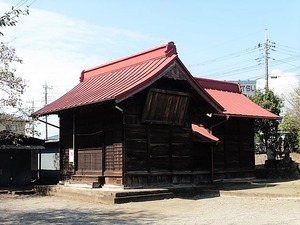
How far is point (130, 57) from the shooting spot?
18.6 meters

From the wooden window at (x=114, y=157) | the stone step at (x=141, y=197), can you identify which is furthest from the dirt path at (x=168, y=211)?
the wooden window at (x=114, y=157)

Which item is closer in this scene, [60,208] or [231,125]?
[60,208]

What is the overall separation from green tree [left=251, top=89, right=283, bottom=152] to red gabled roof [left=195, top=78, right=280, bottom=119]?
4.49m

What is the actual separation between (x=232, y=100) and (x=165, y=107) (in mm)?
7386

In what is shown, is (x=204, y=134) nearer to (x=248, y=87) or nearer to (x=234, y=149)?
(x=234, y=149)

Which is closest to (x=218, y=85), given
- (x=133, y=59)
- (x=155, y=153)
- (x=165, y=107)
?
(x=133, y=59)

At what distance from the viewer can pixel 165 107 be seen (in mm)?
17141

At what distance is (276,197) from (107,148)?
6.63 meters

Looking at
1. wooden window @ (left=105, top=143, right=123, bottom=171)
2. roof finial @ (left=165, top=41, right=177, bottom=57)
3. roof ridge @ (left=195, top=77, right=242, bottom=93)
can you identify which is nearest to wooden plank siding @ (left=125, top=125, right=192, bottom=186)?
wooden window @ (left=105, top=143, right=123, bottom=171)

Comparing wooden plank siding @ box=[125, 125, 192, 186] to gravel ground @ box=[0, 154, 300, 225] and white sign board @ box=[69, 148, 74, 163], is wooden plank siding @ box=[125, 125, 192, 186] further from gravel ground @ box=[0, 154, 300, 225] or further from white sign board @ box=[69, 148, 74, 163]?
white sign board @ box=[69, 148, 74, 163]

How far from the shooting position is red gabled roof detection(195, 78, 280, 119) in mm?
21700

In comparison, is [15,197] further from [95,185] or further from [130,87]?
[130,87]

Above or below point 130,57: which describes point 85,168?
below

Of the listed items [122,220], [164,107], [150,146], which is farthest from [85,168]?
[122,220]
